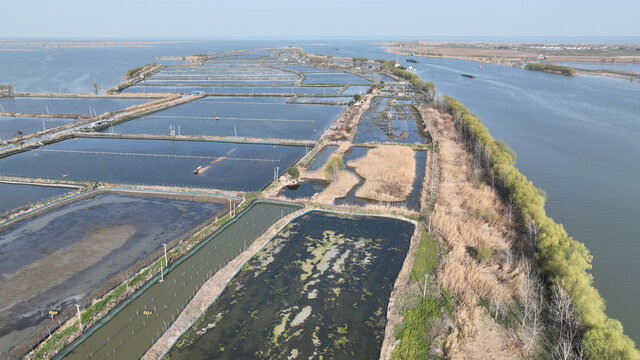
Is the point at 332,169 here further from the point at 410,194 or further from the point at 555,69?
the point at 555,69

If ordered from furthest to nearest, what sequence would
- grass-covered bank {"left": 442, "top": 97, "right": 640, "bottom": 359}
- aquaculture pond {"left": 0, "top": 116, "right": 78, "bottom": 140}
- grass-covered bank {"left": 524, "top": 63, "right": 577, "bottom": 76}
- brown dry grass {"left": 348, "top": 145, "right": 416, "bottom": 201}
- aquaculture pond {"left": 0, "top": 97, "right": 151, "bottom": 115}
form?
grass-covered bank {"left": 524, "top": 63, "right": 577, "bottom": 76} → aquaculture pond {"left": 0, "top": 97, "right": 151, "bottom": 115} → aquaculture pond {"left": 0, "top": 116, "right": 78, "bottom": 140} → brown dry grass {"left": 348, "top": 145, "right": 416, "bottom": 201} → grass-covered bank {"left": 442, "top": 97, "right": 640, "bottom": 359}

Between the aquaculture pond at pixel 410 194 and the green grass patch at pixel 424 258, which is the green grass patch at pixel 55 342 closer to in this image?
the green grass patch at pixel 424 258

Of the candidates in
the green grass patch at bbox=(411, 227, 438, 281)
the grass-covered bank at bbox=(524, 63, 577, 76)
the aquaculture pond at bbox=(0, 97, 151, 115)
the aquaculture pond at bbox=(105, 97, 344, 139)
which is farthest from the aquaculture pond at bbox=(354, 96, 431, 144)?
the grass-covered bank at bbox=(524, 63, 577, 76)

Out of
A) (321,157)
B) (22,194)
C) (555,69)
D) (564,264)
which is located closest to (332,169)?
(321,157)

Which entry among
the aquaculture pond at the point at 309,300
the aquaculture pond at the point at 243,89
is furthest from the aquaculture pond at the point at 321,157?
the aquaculture pond at the point at 243,89

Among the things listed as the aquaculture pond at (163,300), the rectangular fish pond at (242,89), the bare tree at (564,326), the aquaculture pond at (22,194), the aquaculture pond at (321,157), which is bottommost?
the aquaculture pond at (163,300)

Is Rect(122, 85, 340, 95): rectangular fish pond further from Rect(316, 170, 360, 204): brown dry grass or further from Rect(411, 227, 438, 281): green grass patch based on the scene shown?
Rect(411, 227, 438, 281): green grass patch

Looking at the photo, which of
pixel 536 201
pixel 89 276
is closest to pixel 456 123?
pixel 536 201
